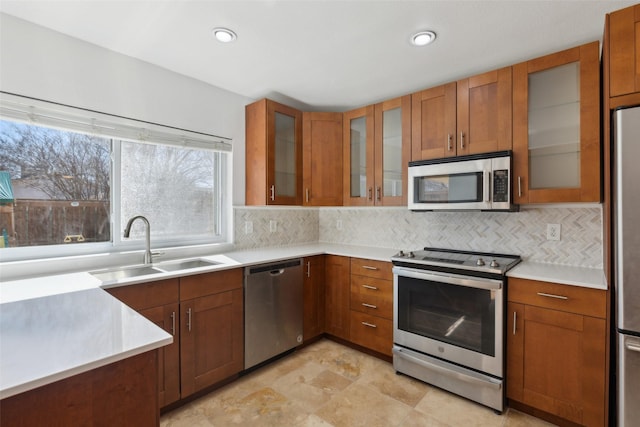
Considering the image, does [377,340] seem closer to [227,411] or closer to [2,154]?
[227,411]

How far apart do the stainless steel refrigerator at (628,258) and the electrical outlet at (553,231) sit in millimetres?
866

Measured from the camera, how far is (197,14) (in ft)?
5.71

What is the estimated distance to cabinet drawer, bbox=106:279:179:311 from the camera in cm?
177

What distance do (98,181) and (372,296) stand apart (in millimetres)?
2334

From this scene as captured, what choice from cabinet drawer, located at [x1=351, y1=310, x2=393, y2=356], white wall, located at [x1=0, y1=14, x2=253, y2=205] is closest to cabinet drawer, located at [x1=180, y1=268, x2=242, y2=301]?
white wall, located at [x1=0, y1=14, x2=253, y2=205]

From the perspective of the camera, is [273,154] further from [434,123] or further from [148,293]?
[148,293]

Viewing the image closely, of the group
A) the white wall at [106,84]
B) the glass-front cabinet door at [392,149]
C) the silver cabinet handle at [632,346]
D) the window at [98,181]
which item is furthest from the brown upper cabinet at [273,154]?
the silver cabinet handle at [632,346]

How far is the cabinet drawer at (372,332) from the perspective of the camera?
2630mm

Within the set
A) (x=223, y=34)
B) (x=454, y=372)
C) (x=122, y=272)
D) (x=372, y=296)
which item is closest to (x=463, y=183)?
(x=372, y=296)

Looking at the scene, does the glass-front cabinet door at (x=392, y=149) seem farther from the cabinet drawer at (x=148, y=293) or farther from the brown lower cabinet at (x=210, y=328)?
the cabinet drawer at (x=148, y=293)

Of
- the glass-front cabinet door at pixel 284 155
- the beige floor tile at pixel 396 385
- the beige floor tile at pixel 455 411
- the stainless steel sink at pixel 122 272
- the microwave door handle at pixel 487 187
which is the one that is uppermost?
the glass-front cabinet door at pixel 284 155

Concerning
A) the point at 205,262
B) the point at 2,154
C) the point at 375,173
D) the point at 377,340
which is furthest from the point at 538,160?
the point at 2,154

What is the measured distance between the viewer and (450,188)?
241 centimetres

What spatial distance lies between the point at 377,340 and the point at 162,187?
2248mm
